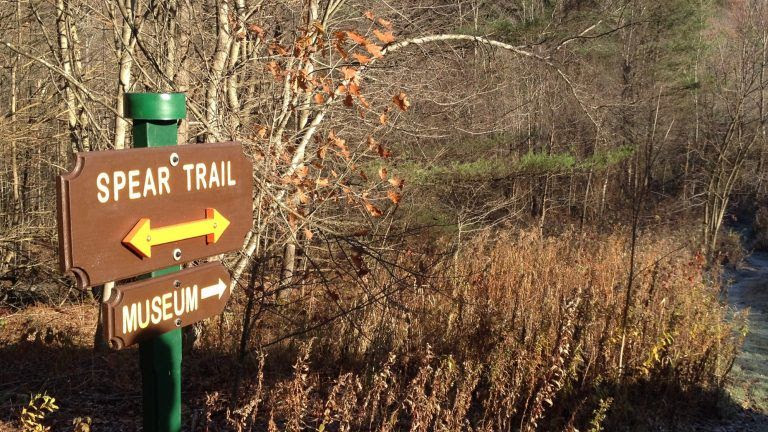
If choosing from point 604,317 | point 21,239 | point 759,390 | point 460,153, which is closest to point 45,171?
point 21,239

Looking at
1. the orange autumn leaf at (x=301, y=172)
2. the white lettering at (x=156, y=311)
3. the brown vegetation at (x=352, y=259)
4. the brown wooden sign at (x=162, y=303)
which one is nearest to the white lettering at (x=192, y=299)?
the brown wooden sign at (x=162, y=303)

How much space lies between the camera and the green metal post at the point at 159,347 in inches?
72.9

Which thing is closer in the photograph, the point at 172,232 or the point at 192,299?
A: the point at 172,232

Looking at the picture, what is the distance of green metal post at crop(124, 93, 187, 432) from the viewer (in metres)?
1.85

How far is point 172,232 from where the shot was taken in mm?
1876

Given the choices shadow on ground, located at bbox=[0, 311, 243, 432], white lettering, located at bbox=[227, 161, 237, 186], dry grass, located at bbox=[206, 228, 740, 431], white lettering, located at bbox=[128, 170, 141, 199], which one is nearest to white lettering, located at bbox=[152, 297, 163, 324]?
white lettering, located at bbox=[128, 170, 141, 199]

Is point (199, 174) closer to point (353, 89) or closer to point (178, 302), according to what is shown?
point (178, 302)

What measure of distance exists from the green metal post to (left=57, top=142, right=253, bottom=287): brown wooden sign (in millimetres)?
75

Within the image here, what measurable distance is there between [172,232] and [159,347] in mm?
341

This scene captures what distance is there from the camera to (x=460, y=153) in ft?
37.8

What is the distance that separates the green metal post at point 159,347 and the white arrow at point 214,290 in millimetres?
121

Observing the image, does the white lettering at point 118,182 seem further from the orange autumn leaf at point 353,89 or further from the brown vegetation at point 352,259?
the orange autumn leaf at point 353,89

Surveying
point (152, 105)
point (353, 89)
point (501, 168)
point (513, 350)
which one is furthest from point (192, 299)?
point (501, 168)

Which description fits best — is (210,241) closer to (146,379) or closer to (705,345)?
(146,379)
